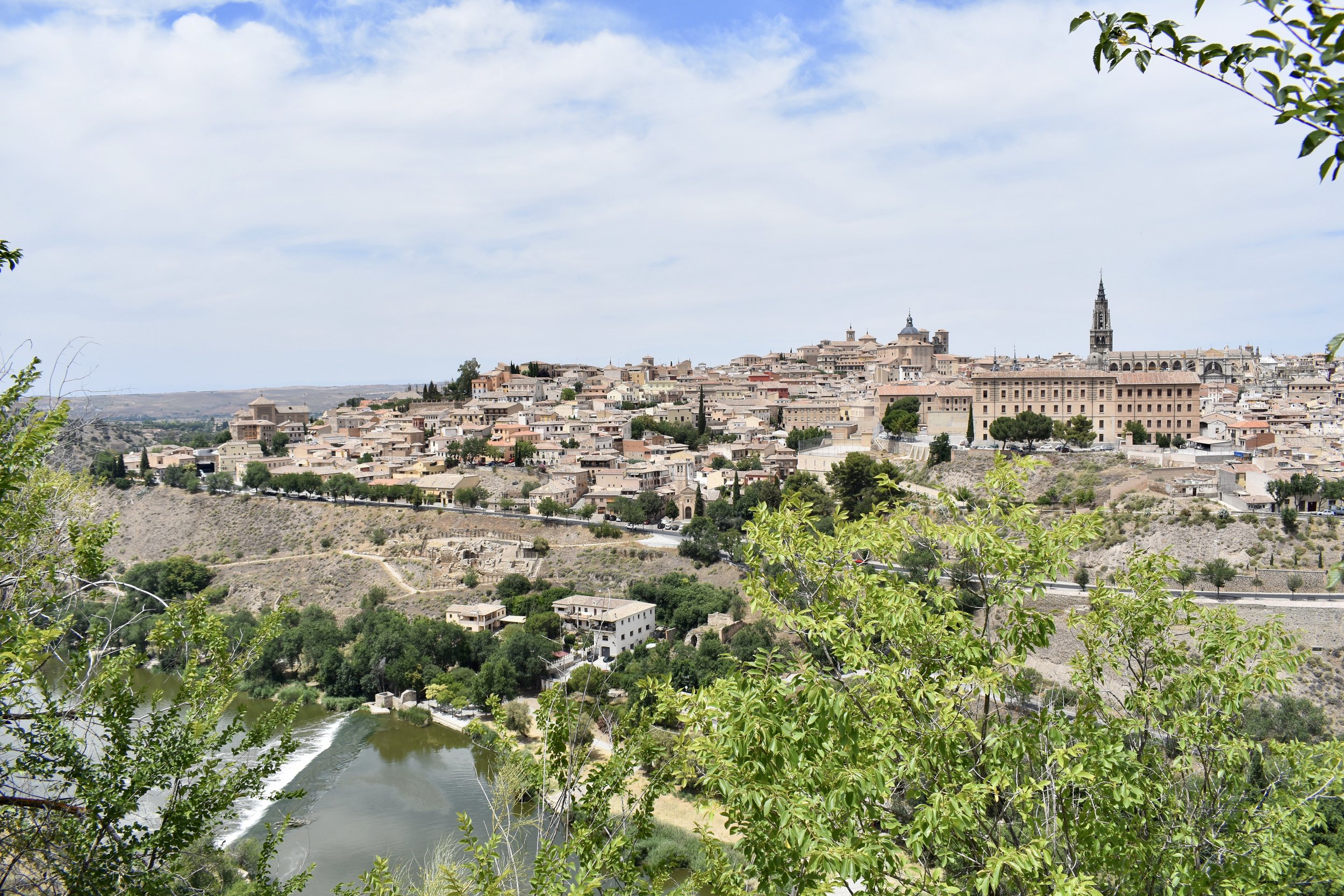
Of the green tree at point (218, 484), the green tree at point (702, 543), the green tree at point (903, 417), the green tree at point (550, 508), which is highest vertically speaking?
the green tree at point (903, 417)

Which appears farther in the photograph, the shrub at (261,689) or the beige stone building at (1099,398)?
the beige stone building at (1099,398)

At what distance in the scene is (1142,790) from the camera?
309 centimetres

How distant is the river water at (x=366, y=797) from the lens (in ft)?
41.5

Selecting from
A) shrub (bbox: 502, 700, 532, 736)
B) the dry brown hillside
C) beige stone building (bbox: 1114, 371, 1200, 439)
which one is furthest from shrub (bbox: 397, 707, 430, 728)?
beige stone building (bbox: 1114, 371, 1200, 439)

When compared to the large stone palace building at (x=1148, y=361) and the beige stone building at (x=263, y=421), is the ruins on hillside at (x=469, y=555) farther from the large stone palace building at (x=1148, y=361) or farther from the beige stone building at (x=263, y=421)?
the large stone palace building at (x=1148, y=361)

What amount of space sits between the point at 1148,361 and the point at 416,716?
4621cm

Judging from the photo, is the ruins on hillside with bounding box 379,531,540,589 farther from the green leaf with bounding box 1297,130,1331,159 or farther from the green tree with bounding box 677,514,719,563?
the green leaf with bounding box 1297,130,1331,159

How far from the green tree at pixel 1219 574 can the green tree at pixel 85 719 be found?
20854 millimetres

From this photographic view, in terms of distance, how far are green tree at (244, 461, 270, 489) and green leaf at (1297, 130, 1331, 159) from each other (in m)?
37.6

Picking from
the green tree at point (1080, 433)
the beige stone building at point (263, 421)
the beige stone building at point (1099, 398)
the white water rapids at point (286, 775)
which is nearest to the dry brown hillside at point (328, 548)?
the white water rapids at point (286, 775)

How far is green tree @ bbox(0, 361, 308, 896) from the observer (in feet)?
9.59

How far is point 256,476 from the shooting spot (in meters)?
35.5

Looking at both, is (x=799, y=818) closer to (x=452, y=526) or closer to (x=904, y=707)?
(x=904, y=707)

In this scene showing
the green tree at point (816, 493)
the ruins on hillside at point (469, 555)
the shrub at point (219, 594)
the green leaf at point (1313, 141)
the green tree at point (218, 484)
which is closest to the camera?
the green leaf at point (1313, 141)
